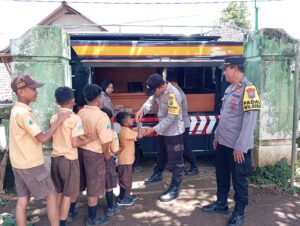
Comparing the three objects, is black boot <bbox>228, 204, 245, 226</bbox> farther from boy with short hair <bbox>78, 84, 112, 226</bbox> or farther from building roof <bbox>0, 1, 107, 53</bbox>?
building roof <bbox>0, 1, 107, 53</bbox>

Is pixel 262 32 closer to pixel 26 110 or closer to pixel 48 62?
pixel 48 62

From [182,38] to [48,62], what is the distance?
3.47 metres

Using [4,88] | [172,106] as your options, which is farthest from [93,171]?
[4,88]

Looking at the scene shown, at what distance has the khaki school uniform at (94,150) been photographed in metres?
Answer: 3.11

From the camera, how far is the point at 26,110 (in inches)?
107

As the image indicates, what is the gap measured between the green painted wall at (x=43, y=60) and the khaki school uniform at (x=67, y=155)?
999 mm

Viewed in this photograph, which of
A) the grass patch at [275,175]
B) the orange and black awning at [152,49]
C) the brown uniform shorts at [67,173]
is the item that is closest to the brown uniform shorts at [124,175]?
the brown uniform shorts at [67,173]

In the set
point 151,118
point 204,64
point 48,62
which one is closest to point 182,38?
point 204,64

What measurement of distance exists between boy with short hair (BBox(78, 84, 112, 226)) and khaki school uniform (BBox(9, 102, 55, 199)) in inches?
17.5

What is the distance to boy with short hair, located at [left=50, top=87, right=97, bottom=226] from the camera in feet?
9.73

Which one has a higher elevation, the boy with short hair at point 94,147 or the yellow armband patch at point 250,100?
the yellow armband patch at point 250,100

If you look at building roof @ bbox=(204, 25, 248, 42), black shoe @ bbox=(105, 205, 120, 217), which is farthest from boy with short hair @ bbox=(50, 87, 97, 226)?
building roof @ bbox=(204, 25, 248, 42)

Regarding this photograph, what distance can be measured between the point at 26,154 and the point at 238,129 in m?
2.12

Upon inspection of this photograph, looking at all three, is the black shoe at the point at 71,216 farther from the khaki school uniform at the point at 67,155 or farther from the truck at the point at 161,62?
the truck at the point at 161,62
